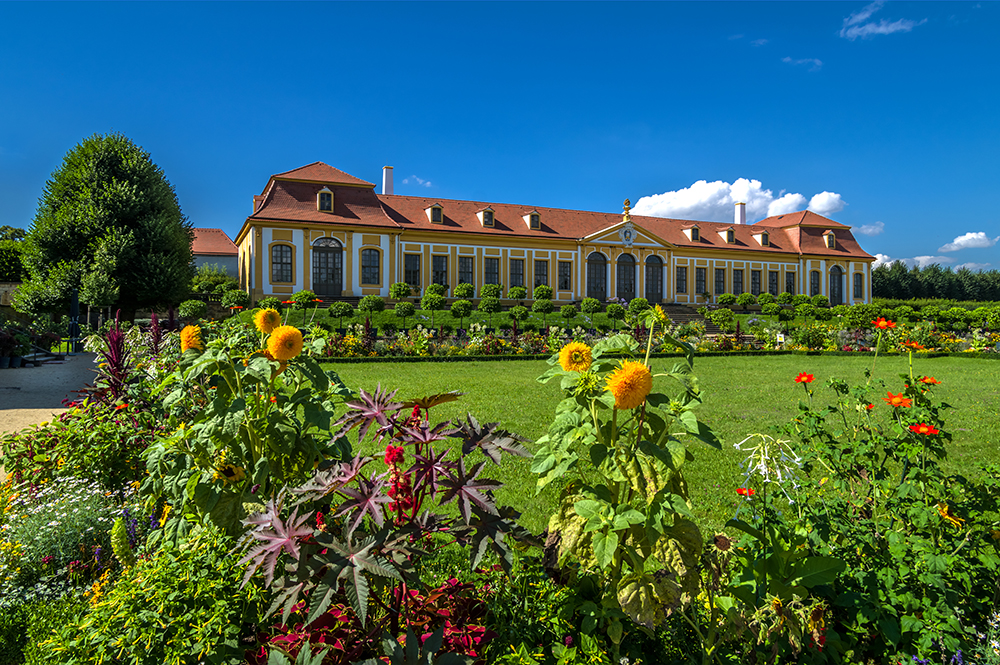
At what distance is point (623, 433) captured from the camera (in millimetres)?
Result: 1735

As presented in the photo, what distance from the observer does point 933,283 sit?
49.5m

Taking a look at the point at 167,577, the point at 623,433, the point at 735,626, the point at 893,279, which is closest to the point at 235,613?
the point at 167,577

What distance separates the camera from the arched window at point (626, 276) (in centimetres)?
3142

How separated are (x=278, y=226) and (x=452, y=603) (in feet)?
83.1

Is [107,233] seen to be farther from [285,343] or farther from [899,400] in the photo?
[899,400]

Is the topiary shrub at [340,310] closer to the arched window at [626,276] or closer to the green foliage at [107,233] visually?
the green foliage at [107,233]

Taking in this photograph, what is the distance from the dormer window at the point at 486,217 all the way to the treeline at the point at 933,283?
133 ft

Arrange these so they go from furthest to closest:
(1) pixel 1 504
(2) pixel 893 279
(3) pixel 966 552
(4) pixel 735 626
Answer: (2) pixel 893 279
(1) pixel 1 504
(3) pixel 966 552
(4) pixel 735 626

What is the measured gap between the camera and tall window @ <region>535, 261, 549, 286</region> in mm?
29906

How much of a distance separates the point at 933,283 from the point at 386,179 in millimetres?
52631

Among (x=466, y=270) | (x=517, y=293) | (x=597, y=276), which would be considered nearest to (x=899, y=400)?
(x=517, y=293)

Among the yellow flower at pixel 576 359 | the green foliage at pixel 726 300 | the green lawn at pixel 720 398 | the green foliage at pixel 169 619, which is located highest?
the green foliage at pixel 726 300

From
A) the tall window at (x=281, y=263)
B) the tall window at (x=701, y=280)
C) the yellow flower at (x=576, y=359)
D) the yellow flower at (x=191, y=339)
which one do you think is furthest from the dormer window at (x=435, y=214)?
the yellow flower at (x=576, y=359)

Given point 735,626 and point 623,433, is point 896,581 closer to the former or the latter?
point 735,626
